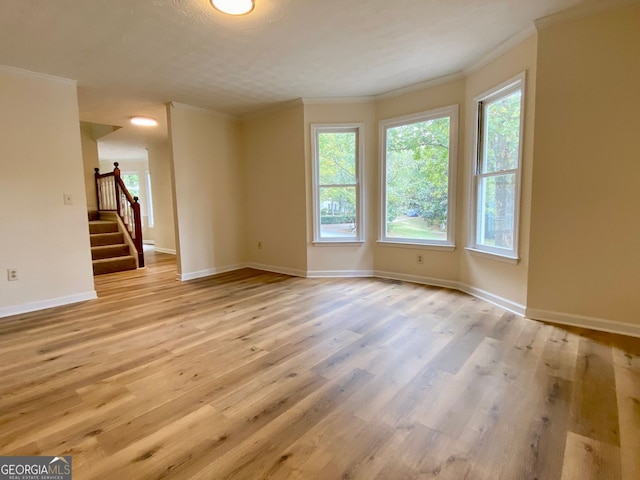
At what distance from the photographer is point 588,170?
2.68 meters

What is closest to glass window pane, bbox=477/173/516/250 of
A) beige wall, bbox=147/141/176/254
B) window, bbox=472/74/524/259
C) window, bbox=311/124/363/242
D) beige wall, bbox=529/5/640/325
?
window, bbox=472/74/524/259

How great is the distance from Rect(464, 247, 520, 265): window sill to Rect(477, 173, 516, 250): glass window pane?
0.11 m

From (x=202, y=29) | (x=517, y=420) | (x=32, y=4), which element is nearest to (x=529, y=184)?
(x=517, y=420)

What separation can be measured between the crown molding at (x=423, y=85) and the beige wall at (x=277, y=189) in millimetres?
1178

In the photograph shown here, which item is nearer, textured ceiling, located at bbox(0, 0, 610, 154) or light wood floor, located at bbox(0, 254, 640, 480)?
light wood floor, located at bbox(0, 254, 640, 480)

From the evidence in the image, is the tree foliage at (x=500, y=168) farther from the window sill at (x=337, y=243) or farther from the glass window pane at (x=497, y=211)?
the window sill at (x=337, y=243)

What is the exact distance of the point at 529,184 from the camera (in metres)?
2.95

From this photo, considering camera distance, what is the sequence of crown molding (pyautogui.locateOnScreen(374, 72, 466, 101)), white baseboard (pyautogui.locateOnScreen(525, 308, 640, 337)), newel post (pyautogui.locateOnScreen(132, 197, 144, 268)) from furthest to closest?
newel post (pyautogui.locateOnScreen(132, 197, 144, 268)), crown molding (pyautogui.locateOnScreen(374, 72, 466, 101)), white baseboard (pyautogui.locateOnScreen(525, 308, 640, 337))

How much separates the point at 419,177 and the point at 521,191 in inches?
54.5

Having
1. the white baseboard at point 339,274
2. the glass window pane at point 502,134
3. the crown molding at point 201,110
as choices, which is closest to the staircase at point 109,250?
the crown molding at point 201,110

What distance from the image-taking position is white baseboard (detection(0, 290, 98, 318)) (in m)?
3.35

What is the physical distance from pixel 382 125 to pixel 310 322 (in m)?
2.89

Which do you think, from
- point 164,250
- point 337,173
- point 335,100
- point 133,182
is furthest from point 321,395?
point 133,182

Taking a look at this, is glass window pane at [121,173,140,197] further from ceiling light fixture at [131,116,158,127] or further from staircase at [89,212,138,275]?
ceiling light fixture at [131,116,158,127]
